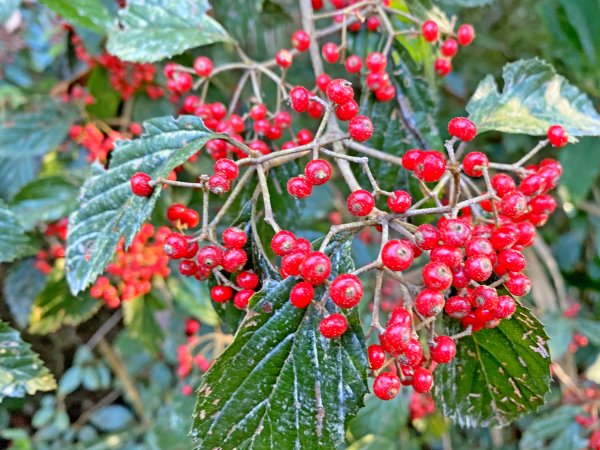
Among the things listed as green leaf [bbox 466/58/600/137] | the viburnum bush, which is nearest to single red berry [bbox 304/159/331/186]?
the viburnum bush

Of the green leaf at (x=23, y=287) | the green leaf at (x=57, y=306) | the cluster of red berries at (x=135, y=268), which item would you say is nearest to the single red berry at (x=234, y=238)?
the cluster of red berries at (x=135, y=268)

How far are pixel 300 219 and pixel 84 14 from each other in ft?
2.46

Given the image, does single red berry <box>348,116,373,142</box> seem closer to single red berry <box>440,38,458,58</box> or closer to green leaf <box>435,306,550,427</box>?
green leaf <box>435,306,550,427</box>

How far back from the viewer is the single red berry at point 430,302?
739 mm

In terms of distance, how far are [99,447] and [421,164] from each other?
222 centimetres

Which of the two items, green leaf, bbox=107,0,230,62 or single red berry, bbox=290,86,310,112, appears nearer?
single red berry, bbox=290,86,310,112

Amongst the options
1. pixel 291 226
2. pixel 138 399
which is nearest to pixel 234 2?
pixel 291 226

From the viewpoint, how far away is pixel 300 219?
4.06 ft

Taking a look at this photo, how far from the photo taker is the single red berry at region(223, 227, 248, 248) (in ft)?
2.91

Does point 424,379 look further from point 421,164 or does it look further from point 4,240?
point 4,240

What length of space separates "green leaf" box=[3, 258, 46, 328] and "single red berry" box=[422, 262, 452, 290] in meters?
1.40

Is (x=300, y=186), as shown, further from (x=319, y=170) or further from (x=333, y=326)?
(x=333, y=326)

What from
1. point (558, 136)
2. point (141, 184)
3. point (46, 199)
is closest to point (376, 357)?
point (141, 184)

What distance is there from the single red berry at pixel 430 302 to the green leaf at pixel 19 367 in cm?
79
